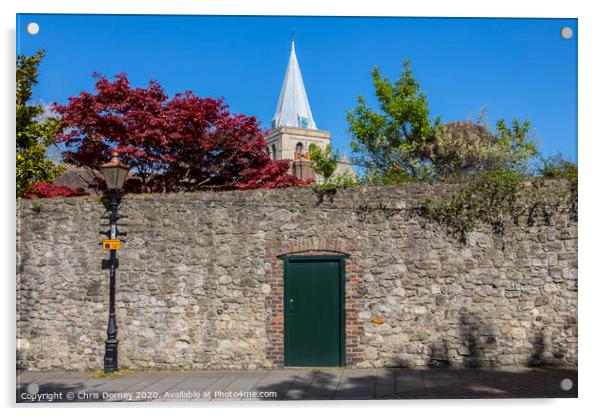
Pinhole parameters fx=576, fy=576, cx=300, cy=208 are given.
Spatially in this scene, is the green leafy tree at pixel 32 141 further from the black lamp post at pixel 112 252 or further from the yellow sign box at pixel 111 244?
the yellow sign box at pixel 111 244

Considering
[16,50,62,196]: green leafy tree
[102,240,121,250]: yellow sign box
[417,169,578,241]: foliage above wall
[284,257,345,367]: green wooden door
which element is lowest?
[284,257,345,367]: green wooden door

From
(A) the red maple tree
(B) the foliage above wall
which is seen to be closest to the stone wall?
(B) the foliage above wall

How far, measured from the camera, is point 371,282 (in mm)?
8820

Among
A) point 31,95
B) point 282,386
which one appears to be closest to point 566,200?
point 282,386

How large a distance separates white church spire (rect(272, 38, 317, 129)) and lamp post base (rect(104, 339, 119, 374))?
4636mm

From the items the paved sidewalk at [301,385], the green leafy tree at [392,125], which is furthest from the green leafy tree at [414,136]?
the paved sidewalk at [301,385]

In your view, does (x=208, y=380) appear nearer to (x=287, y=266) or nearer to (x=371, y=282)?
(x=287, y=266)

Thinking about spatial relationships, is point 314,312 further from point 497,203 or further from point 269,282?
point 497,203

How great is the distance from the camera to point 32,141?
31.4 feet

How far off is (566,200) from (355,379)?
4.08 meters

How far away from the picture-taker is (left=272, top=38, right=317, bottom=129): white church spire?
27.7ft

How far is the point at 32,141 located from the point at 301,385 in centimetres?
598

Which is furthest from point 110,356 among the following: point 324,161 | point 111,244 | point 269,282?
point 324,161

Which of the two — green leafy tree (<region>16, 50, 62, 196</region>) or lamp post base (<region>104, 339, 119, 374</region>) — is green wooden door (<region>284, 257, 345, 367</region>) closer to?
lamp post base (<region>104, 339, 119, 374</region>)
